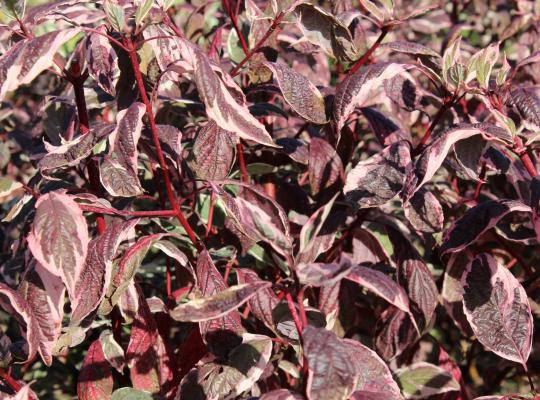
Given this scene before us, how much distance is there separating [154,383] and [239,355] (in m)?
0.39

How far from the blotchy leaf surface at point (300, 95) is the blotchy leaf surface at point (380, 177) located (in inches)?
5.4

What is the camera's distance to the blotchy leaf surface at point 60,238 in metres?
1.10

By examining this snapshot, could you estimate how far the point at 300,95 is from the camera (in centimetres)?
134

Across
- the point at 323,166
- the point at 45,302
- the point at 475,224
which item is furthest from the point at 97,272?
the point at 475,224

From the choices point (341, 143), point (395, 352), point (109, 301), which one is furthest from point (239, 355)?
point (341, 143)

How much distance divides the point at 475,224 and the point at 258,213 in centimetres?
52

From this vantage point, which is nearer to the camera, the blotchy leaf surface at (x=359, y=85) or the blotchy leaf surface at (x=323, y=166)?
the blotchy leaf surface at (x=359, y=85)

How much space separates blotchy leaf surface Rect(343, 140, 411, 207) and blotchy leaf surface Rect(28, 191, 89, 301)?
0.54 metres

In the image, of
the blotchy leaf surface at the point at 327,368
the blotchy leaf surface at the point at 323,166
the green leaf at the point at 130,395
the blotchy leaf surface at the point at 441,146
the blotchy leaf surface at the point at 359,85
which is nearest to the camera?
the blotchy leaf surface at the point at 327,368

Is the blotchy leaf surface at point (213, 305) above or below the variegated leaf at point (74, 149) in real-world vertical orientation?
below

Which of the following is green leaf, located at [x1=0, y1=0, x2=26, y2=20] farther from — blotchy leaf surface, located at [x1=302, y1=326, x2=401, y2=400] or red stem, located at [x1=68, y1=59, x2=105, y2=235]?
blotchy leaf surface, located at [x1=302, y1=326, x2=401, y2=400]

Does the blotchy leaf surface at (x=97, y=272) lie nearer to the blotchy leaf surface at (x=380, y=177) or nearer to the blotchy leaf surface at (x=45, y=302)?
the blotchy leaf surface at (x=45, y=302)

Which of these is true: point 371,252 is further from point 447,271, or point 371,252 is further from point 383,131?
point 383,131

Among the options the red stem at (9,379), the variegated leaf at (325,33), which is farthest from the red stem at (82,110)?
the variegated leaf at (325,33)
